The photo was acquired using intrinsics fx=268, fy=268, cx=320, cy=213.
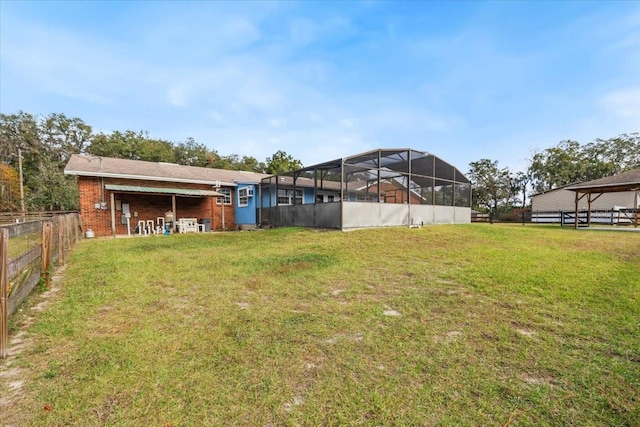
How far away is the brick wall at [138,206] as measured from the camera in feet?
42.0

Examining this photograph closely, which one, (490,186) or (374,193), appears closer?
(374,193)

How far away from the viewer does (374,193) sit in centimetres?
1354

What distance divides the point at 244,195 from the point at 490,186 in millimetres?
30577

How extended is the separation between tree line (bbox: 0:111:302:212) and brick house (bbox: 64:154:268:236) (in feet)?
45.9

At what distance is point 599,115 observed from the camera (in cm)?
1984

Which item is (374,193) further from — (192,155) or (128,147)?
(192,155)

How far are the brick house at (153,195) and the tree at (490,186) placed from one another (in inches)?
1147

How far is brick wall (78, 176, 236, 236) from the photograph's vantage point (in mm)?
12805

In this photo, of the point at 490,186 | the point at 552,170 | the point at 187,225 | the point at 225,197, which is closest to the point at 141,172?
the point at 187,225

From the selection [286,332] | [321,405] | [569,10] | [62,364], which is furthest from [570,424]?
[569,10]

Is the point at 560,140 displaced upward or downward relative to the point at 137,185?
upward

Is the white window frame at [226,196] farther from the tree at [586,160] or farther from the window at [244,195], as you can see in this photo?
the tree at [586,160]

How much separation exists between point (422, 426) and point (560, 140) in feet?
145

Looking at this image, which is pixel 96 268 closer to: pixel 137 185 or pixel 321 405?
pixel 321 405
